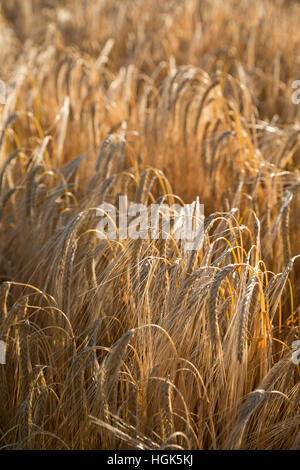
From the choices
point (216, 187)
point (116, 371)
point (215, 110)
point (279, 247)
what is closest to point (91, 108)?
point (215, 110)

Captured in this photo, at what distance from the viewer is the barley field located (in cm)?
109

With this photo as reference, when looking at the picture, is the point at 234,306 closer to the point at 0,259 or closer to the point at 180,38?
the point at 0,259

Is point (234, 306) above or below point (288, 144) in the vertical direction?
below

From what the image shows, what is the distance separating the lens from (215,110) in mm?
2188

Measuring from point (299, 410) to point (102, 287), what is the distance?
0.49 m

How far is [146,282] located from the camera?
3.98ft


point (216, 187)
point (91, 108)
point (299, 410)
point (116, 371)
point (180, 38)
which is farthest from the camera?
→ point (180, 38)

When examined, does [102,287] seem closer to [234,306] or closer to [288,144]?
[234,306]

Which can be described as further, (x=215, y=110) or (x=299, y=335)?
(x=215, y=110)

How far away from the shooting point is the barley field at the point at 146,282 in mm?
1087

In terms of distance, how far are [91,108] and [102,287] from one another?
1.04 m

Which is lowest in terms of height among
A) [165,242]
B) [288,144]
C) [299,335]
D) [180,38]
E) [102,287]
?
[299,335]

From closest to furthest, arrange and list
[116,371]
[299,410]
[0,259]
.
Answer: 1. [116,371]
2. [299,410]
3. [0,259]
